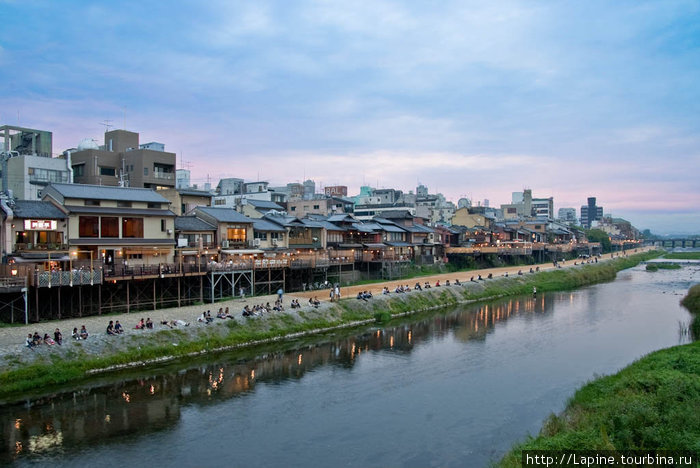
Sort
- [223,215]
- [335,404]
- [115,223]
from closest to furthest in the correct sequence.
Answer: [335,404]
[115,223]
[223,215]

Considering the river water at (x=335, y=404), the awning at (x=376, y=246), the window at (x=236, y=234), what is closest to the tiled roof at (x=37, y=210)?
the window at (x=236, y=234)

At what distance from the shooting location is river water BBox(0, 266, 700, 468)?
744 inches

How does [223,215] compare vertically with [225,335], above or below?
above

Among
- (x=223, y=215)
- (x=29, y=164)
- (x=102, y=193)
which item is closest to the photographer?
(x=102, y=193)

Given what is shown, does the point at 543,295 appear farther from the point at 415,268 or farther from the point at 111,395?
the point at 111,395

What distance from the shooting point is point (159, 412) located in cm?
2277

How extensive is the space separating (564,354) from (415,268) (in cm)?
3887

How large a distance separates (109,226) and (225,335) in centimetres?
1353

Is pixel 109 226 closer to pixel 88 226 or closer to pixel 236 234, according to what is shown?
pixel 88 226

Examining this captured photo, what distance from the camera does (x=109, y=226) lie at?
128 feet

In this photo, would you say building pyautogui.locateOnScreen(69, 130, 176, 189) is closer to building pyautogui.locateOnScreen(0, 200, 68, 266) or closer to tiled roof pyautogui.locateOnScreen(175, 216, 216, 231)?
tiled roof pyautogui.locateOnScreen(175, 216, 216, 231)

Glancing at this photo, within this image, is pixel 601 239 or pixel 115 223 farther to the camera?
pixel 601 239

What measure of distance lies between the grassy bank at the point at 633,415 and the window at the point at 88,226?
3283 centimetres

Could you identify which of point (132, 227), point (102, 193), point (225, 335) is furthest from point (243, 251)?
point (225, 335)
